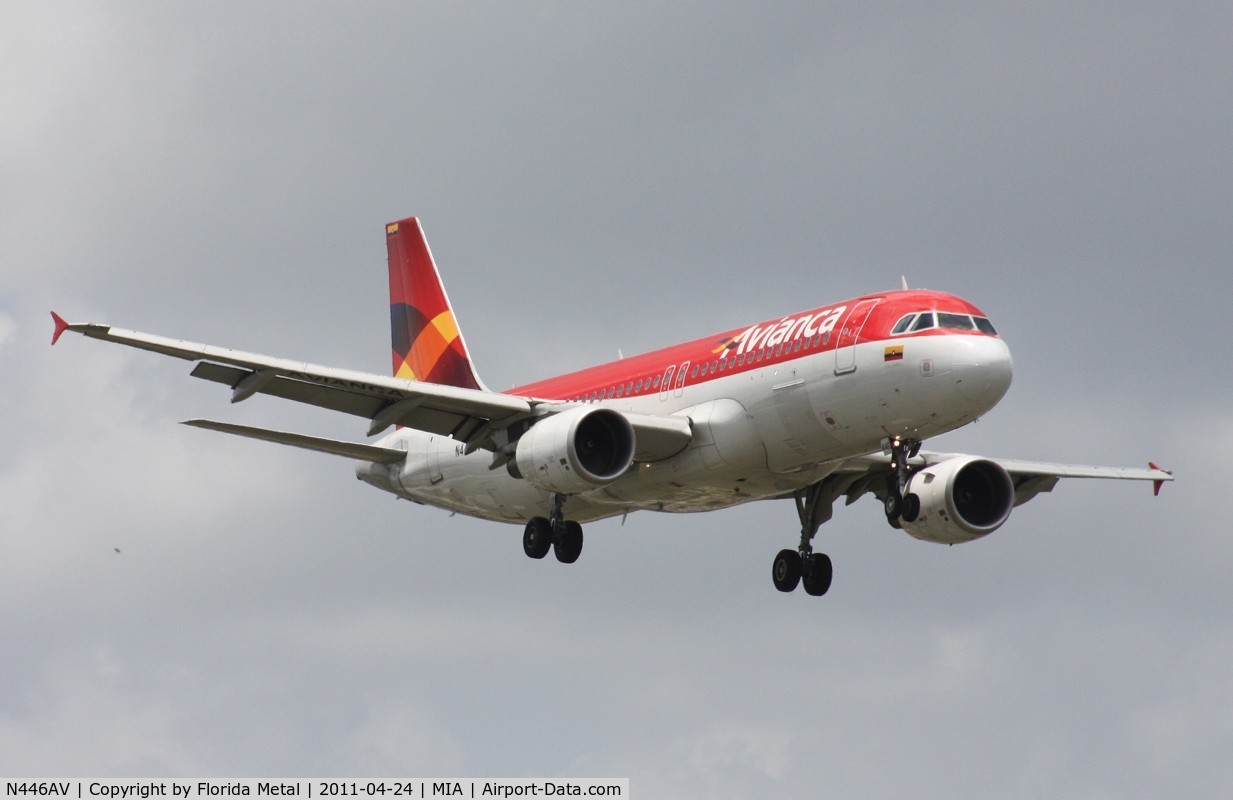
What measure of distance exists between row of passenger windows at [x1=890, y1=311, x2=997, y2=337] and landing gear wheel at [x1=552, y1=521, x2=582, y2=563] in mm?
10076

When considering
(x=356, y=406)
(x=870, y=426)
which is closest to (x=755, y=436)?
(x=870, y=426)

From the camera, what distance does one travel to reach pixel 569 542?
45.6 meters

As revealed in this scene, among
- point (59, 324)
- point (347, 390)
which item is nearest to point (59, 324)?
point (59, 324)

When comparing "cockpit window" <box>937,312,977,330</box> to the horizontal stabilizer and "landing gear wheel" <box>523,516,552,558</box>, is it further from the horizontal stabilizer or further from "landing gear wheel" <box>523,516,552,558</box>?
the horizontal stabilizer

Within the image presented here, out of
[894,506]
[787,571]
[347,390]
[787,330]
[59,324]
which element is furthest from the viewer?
[787,571]

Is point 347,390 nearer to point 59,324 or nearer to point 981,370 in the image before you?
point 59,324

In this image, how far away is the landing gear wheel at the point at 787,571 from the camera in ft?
156

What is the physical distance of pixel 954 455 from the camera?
46469mm

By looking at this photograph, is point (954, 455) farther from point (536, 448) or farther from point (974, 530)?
point (536, 448)

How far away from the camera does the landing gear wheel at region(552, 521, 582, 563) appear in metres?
45.5

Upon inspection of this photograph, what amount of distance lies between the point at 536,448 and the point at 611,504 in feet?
15.5

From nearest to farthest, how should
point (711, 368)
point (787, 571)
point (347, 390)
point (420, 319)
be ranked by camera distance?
point (347, 390) → point (711, 368) → point (787, 571) → point (420, 319)

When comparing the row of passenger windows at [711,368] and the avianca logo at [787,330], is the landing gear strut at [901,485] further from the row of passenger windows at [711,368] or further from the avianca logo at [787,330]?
the avianca logo at [787,330]

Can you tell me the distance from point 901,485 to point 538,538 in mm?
9644
